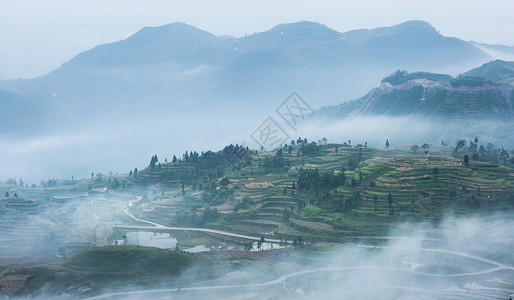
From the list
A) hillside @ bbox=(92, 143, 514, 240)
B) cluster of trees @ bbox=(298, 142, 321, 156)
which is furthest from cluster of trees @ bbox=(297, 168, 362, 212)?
cluster of trees @ bbox=(298, 142, 321, 156)

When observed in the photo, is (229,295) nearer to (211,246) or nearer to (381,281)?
(381,281)

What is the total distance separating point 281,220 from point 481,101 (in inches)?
4304

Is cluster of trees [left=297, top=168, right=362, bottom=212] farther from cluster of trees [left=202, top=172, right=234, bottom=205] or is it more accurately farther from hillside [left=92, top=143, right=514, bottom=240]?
cluster of trees [left=202, top=172, right=234, bottom=205]

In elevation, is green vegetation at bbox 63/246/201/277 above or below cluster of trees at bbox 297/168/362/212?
below

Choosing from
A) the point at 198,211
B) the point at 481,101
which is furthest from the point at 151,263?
the point at 481,101

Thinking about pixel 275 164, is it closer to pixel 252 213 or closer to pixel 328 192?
pixel 252 213

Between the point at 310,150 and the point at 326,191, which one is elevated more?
the point at 310,150

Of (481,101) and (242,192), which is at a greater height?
(481,101)

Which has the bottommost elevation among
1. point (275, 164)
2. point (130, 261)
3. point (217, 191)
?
point (130, 261)

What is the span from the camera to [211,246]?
314 ft

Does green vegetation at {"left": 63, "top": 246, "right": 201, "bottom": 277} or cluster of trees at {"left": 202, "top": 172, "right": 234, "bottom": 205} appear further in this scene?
cluster of trees at {"left": 202, "top": 172, "right": 234, "bottom": 205}

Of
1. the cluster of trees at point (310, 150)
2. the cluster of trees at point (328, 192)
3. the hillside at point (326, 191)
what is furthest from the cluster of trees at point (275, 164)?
the cluster of trees at point (328, 192)

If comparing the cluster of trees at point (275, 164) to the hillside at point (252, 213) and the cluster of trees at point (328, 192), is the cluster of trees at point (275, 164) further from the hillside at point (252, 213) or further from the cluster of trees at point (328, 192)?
the cluster of trees at point (328, 192)

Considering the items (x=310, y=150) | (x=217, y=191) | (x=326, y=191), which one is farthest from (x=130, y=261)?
(x=310, y=150)
